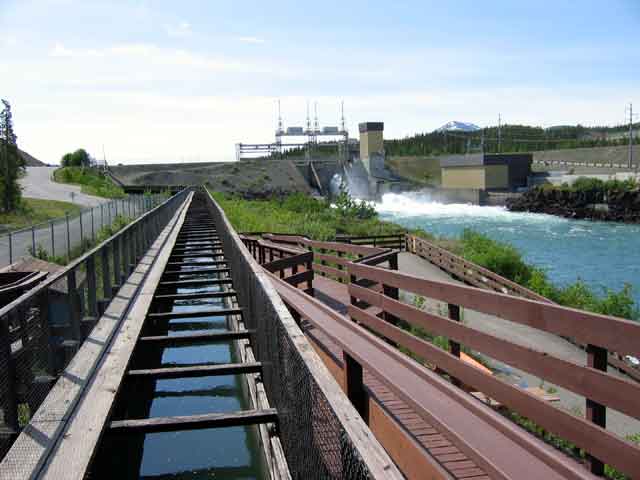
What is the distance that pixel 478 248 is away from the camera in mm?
30500

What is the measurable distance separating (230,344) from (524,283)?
1653 cm

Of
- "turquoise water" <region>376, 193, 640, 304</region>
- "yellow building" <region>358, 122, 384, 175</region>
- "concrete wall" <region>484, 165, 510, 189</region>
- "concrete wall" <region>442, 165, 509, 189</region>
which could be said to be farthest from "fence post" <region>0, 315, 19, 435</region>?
"yellow building" <region>358, 122, 384, 175</region>

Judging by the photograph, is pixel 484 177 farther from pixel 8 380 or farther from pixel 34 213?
pixel 8 380

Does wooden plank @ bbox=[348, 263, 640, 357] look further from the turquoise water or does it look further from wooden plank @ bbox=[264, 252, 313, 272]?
the turquoise water

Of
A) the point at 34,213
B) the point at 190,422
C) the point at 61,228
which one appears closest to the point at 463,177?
the point at 34,213

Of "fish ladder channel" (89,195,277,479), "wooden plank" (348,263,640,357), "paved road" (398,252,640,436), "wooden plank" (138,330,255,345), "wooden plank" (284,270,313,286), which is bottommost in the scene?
"paved road" (398,252,640,436)

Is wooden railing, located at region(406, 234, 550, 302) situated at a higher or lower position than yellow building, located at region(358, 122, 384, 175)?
lower

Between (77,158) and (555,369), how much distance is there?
354ft

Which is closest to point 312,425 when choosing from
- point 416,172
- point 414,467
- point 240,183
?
point 414,467

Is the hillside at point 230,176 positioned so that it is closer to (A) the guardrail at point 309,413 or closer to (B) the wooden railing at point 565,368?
(A) the guardrail at point 309,413

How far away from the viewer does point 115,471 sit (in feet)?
18.7

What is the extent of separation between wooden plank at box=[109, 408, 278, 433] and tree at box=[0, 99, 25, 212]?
123ft

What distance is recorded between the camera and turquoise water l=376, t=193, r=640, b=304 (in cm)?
3272

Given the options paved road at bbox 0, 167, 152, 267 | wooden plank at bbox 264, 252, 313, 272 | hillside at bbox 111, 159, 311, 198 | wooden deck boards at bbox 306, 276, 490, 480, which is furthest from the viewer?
hillside at bbox 111, 159, 311, 198
